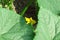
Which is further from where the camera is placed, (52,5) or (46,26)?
(52,5)

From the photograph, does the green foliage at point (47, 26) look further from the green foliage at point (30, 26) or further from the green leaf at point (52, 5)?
the green leaf at point (52, 5)

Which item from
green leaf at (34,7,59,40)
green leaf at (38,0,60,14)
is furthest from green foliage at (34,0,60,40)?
green leaf at (38,0,60,14)

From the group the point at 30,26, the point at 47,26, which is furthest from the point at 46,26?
the point at 30,26

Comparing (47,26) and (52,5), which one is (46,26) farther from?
(52,5)

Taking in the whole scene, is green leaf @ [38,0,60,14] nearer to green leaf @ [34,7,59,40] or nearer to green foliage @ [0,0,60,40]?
green foliage @ [0,0,60,40]

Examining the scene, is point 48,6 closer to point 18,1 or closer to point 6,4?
point 6,4

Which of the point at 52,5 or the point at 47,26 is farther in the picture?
the point at 52,5

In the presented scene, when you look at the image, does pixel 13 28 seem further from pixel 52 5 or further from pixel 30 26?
pixel 52 5

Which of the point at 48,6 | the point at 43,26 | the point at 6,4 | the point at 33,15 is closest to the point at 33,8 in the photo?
the point at 33,15

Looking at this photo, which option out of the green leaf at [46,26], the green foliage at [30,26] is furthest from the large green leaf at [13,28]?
the green leaf at [46,26]
